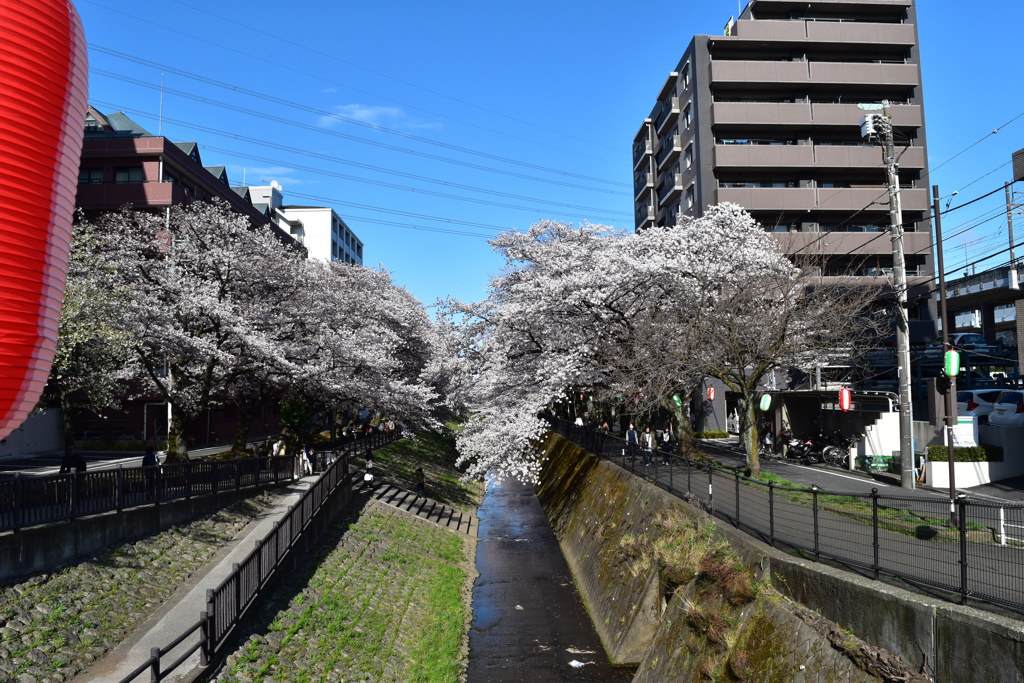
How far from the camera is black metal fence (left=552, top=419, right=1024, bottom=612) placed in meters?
8.20

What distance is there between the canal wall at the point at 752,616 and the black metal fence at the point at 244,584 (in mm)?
7818

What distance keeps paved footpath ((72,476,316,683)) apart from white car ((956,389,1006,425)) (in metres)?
30.4

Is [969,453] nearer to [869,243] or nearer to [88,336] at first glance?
[88,336]

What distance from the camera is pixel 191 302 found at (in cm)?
2448

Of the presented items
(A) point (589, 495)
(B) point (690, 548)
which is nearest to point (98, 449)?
(A) point (589, 495)

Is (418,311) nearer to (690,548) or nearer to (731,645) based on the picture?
(690,548)

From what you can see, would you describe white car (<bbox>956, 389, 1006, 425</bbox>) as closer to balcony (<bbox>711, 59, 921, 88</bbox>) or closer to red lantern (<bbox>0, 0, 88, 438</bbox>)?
balcony (<bbox>711, 59, 921, 88</bbox>)

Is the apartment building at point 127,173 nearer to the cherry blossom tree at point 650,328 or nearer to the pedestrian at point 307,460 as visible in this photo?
the pedestrian at point 307,460

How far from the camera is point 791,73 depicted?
4947cm

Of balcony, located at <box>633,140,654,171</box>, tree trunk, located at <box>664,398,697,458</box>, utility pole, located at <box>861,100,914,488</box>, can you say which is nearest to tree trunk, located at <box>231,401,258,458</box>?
tree trunk, located at <box>664,398,697,458</box>

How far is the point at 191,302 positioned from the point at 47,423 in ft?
66.8

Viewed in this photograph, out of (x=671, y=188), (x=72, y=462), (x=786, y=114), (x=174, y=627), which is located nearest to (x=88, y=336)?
(x=72, y=462)

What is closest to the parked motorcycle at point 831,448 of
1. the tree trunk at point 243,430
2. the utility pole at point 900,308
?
the utility pole at point 900,308

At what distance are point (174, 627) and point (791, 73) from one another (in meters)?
50.8
